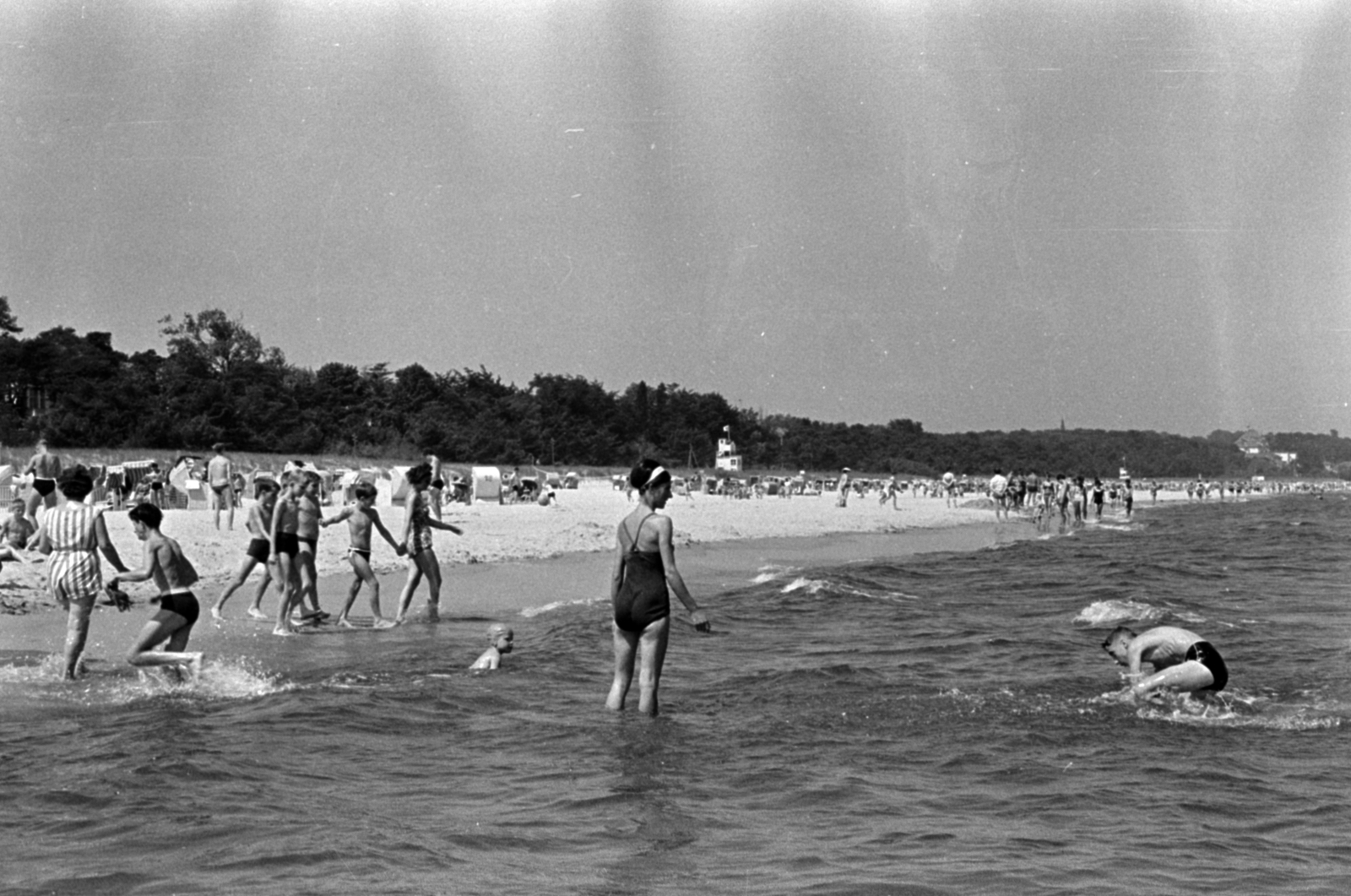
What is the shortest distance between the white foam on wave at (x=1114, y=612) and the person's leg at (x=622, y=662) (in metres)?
8.18

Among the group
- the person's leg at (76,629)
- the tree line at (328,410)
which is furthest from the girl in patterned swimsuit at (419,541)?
the tree line at (328,410)

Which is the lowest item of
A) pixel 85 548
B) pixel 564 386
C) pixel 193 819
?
pixel 193 819

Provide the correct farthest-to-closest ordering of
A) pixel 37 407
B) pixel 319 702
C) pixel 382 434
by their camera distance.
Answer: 1. pixel 382 434
2. pixel 37 407
3. pixel 319 702

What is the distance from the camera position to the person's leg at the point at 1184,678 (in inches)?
352

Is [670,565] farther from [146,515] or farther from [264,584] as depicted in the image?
[264,584]

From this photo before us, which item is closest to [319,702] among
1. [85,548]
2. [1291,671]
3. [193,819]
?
[85,548]

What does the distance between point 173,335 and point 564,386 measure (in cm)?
3235

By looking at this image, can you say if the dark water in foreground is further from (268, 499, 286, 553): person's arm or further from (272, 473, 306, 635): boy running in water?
(268, 499, 286, 553): person's arm

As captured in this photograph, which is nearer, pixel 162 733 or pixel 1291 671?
pixel 162 733

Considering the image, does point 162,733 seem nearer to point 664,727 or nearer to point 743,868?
point 664,727

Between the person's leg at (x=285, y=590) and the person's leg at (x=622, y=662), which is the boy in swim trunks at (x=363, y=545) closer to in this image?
the person's leg at (x=285, y=590)

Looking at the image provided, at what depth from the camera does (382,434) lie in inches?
2869

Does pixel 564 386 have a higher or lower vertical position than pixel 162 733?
higher

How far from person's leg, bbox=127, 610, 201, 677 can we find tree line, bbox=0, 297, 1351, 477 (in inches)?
1823
